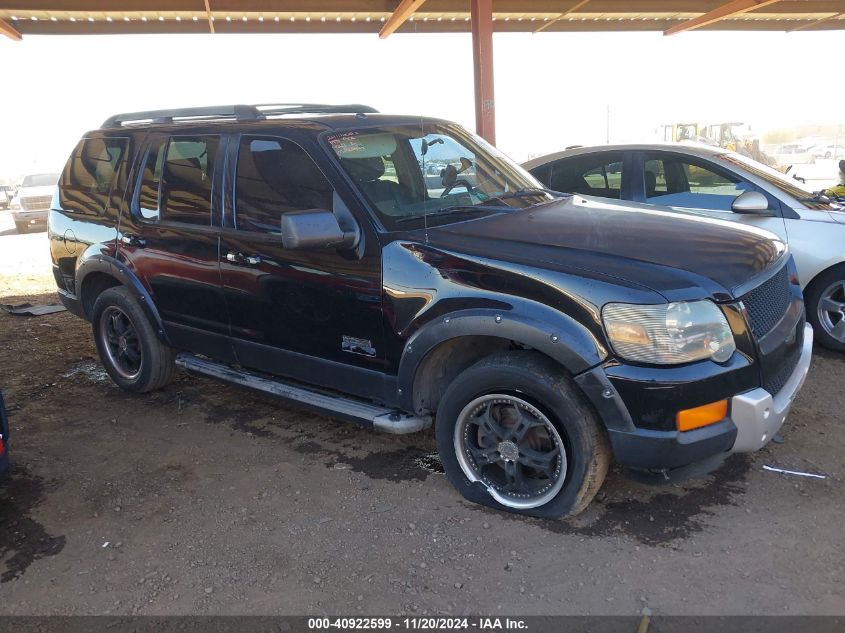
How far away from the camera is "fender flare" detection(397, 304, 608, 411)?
295 cm

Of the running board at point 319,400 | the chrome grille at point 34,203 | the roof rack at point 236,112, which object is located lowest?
the chrome grille at point 34,203

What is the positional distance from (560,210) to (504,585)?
2063mm

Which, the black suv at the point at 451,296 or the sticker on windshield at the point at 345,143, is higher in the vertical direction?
the sticker on windshield at the point at 345,143

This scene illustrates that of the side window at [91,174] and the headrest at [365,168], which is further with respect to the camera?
the side window at [91,174]

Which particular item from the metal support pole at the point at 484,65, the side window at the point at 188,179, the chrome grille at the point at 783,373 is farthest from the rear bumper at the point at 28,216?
the chrome grille at the point at 783,373

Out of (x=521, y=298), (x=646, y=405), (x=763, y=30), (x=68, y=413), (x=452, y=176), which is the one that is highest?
(x=763, y=30)

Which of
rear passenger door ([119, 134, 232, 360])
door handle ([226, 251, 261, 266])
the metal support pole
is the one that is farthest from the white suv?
the metal support pole

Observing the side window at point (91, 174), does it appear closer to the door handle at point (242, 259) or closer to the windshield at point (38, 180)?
the door handle at point (242, 259)

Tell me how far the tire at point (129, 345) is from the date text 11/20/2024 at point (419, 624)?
288cm

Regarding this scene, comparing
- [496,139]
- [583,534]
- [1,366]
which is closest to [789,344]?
[583,534]

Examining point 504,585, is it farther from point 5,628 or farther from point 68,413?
point 68,413

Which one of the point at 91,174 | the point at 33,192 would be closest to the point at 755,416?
the point at 91,174

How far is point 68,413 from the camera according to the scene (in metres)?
5.04

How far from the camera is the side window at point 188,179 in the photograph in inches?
169
